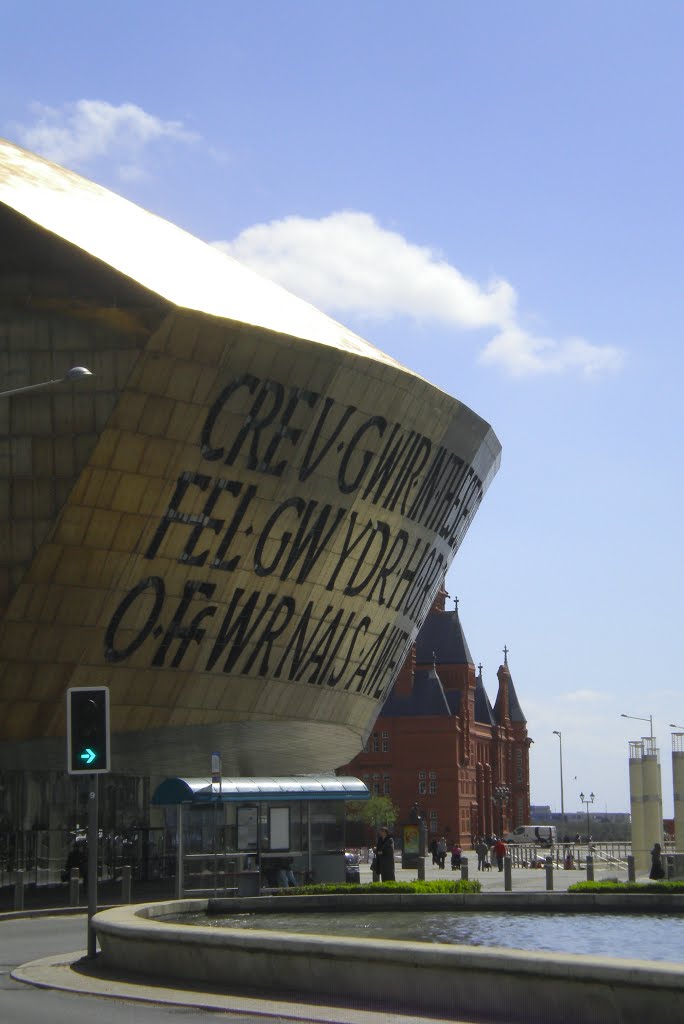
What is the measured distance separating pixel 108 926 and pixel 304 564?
75.5ft

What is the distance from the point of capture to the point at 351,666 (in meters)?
47.8

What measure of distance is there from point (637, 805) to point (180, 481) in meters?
39.1

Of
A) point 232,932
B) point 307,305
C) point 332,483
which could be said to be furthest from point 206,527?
point 232,932

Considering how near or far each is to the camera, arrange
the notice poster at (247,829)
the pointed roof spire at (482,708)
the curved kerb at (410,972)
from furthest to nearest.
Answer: the pointed roof spire at (482,708), the notice poster at (247,829), the curved kerb at (410,972)

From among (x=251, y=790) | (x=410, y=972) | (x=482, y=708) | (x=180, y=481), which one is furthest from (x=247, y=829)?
(x=482, y=708)

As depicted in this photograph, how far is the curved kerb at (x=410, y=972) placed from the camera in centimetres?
1255

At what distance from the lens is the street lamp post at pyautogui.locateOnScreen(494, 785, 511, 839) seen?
146 m

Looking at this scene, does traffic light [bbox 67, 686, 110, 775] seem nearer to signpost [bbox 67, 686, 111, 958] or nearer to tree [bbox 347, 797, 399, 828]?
signpost [bbox 67, 686, 111, 958]

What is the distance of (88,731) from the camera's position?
20062mm

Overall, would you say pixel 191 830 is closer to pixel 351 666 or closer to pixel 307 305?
pixel 351 666

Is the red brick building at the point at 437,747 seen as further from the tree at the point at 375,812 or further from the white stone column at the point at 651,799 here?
the white stone column at the point at 651,799

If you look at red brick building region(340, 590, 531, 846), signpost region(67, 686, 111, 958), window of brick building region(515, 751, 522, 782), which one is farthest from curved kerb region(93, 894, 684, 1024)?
window of brick building region(515, 751, 522, 782)

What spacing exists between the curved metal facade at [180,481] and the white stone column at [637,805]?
25.6m

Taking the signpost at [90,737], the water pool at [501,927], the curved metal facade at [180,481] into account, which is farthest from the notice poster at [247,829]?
the signpost at [90,737]
